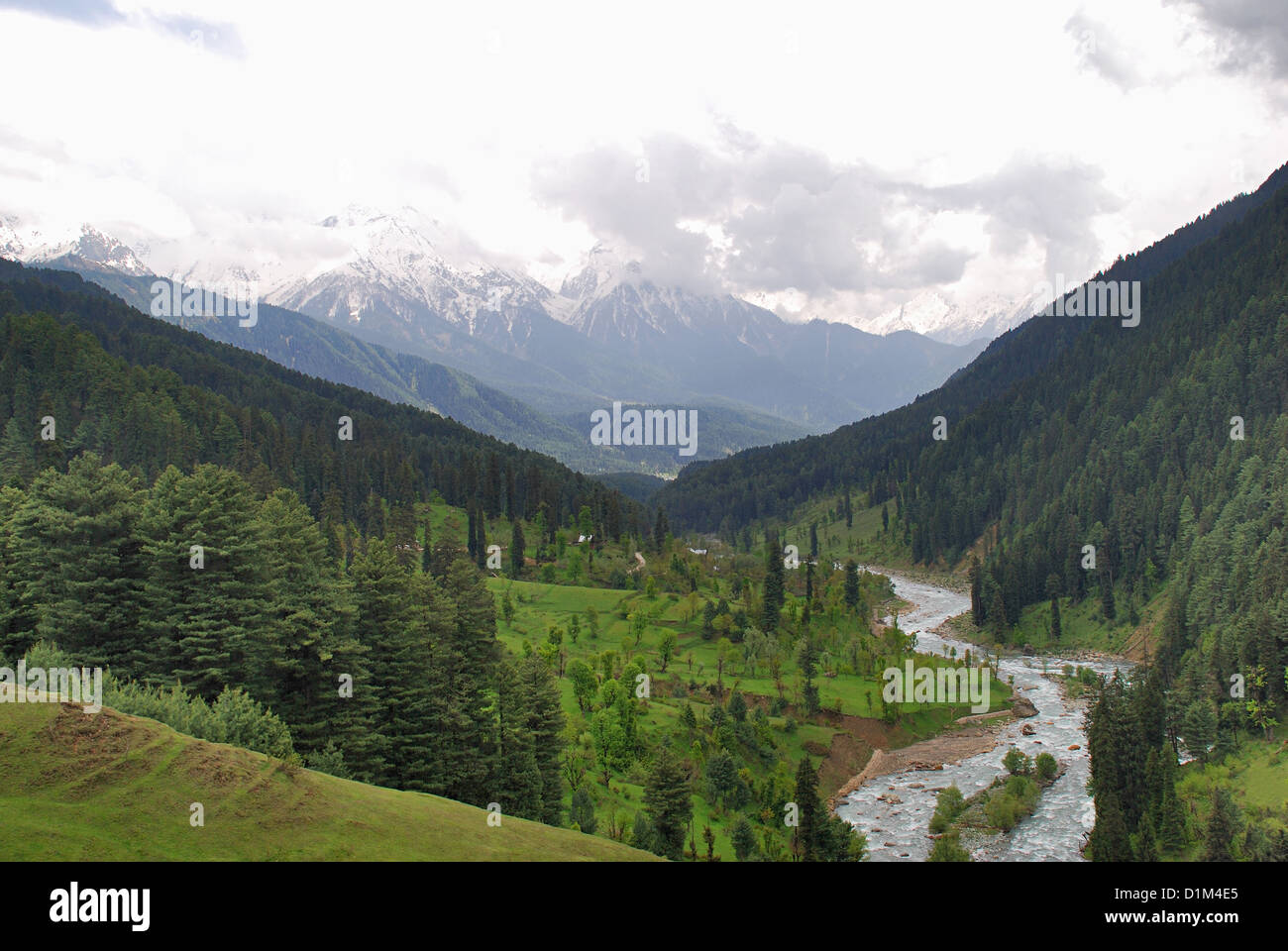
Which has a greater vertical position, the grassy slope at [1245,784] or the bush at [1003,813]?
the grassy slope at [1245,784]

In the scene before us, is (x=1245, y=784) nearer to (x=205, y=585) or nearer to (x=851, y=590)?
(x=851, y=590)

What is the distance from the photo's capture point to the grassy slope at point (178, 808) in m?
23.8

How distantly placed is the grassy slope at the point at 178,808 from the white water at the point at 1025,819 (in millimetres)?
51773

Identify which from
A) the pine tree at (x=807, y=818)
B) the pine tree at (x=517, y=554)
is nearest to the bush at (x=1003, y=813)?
the pine tree at (x=807, y=818)

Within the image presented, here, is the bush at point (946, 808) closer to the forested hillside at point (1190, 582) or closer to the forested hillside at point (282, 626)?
the forested hillside at point (1190, 582)

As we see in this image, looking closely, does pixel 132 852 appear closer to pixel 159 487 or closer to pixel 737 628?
pixel 159 487

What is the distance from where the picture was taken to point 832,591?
149250mm

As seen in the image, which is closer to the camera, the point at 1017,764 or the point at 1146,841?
the point at 1146,841

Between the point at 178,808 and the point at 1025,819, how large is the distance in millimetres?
76741

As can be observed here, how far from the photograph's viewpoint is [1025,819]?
7644cm

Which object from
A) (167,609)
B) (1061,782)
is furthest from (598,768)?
(1061,782)

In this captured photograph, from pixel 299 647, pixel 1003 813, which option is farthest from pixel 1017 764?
pixel 299 647

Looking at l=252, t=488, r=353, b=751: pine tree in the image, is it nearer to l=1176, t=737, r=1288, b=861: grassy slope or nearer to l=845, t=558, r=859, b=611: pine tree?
l=1176, t=737, r=1288, b=861: grassy slope

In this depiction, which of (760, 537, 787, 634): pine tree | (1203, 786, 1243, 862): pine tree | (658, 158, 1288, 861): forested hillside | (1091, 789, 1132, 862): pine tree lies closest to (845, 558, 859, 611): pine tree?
(760, 537, 787, 634): pine tree
